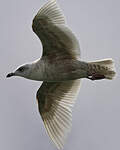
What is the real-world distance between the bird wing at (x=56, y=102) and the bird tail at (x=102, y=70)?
3.01 feet

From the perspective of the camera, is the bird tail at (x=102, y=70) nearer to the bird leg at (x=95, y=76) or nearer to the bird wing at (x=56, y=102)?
the bird leg at (x=95, y=76)

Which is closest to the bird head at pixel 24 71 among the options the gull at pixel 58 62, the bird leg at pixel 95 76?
the gull at pixel 58 62

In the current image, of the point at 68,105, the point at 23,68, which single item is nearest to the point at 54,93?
the point at 68,105

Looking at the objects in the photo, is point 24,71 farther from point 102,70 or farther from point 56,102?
point 102,70

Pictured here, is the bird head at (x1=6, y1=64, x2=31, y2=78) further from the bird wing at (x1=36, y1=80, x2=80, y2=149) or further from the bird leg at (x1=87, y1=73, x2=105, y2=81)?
the bird leg at (x1=87, y1=73, x2=105, y2=81)

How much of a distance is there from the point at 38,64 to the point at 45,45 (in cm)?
40

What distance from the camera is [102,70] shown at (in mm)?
11117

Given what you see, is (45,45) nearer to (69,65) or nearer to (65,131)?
(69,65)

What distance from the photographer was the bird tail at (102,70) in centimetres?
1101

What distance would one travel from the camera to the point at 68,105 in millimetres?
11992

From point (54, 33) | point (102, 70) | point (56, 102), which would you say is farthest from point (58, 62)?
point (56, 102)

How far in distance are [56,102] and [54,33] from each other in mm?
1808

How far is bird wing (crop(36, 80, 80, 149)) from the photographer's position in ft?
38.7

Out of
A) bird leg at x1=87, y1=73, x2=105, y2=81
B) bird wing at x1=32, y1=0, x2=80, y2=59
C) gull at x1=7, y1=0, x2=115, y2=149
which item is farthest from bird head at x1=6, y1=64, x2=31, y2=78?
bird leg at x1=87, y1=73, x2=105, y2=81
